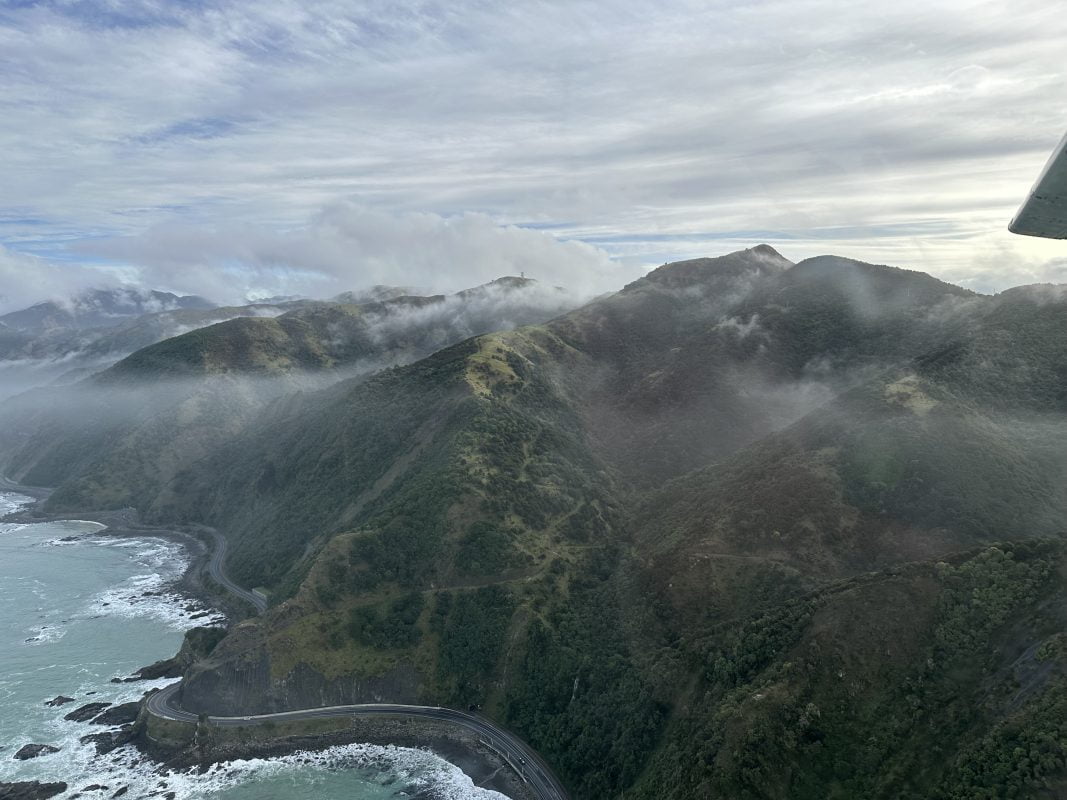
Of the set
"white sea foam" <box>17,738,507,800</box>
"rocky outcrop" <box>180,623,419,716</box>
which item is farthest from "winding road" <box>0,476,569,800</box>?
"white sea foam" <box>17,738,507,800</box>

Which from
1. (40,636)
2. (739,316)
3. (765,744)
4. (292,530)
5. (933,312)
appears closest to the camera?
(765,744)

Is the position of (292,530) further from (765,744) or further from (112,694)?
(765,744)

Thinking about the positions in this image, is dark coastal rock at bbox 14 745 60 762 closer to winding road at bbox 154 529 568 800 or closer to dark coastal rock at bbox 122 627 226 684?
winding road at bbox 154 529 568 800

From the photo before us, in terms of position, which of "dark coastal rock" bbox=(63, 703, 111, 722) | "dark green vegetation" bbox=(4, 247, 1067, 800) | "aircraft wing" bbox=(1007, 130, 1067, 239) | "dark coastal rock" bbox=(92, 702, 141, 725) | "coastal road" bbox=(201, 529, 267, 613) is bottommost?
"dark coastal rock" bbox=(63, 703, 111, 722)

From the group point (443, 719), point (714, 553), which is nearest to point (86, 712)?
point (443, 719)

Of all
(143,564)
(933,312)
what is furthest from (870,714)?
(143,564)

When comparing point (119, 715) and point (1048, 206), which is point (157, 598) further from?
point (1048, 206)

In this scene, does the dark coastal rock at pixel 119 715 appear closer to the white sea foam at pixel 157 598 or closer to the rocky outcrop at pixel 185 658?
the rocky outcrop at pixel 185 658
